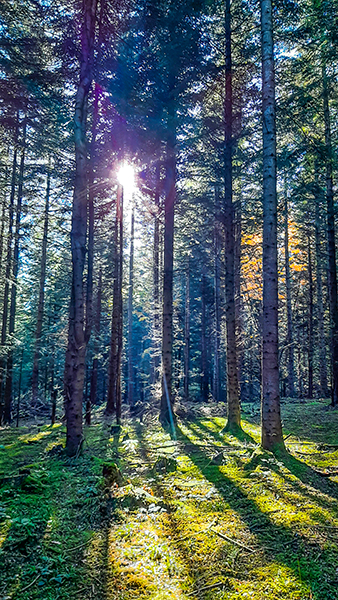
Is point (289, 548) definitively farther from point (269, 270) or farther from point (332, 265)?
point (332, 265)

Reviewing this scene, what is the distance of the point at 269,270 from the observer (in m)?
6.69

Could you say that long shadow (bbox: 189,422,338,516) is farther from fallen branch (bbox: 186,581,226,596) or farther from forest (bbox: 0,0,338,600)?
fallen branch (bbox: 186,581,226,596)

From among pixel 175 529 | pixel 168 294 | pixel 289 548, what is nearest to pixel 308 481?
pixel 289 548

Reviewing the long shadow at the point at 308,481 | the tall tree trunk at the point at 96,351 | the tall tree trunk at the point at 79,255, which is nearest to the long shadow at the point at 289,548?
the long shadow at the point at 308,481

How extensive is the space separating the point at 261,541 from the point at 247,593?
2.83 ft

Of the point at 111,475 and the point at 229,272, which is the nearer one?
the point at 111,475

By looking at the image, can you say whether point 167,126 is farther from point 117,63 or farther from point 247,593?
point 247,593

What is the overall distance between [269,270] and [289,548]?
15.4 ft

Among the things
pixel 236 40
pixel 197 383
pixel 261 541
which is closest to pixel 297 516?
pixel 261 541

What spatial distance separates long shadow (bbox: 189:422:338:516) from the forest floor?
2cm

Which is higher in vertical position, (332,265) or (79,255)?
(332,265)

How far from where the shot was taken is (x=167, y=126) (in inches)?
422

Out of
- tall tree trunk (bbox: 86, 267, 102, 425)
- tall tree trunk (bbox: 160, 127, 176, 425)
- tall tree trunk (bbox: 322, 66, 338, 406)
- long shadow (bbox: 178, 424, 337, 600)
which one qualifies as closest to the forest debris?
long shadow (bbox: 178, 424, 337, 600)

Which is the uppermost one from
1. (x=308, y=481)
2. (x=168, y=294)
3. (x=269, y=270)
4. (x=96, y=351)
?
(x=168, y=294)
